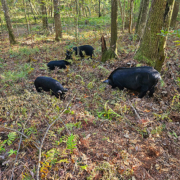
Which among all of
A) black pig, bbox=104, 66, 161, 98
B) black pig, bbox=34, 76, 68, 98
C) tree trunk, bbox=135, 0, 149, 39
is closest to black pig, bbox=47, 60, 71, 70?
black pig, bbox=34, 76, 68, 98

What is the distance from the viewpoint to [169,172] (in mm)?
2346

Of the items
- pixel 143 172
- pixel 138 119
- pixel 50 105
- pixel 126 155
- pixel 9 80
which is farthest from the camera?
pixel 9 80

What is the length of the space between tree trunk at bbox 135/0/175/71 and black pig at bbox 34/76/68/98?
154 inches


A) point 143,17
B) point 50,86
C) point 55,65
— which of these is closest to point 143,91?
point 50,86

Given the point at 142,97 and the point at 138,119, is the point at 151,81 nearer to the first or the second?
the point at 142,97

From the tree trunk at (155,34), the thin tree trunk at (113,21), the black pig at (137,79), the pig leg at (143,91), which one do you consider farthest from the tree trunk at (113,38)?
the pig leg at (143,91)

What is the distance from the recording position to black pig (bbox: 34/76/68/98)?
15.8 ft

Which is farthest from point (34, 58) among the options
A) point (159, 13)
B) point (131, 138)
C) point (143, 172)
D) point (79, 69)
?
point (143, 172)

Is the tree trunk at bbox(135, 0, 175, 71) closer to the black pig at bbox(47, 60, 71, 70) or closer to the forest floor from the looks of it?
the forest floor

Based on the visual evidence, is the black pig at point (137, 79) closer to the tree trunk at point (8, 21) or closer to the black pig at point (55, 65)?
the black pig at point (55, 65)

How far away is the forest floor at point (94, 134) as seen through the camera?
2.28 m

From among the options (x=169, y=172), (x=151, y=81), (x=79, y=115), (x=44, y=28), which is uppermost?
(x=44, y=28)

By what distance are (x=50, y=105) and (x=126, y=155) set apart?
2.49 meters

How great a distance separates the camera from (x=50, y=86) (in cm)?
509
